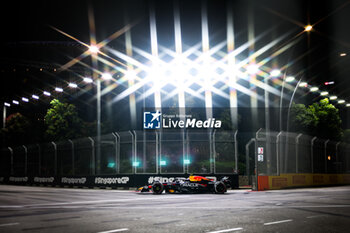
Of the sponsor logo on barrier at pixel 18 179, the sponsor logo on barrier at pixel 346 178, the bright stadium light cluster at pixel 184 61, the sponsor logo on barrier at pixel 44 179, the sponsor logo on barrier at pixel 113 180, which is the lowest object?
the sponsor logo on barrier at pixel 346 178

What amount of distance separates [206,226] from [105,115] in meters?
50.1

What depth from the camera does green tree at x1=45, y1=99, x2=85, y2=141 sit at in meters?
42.9

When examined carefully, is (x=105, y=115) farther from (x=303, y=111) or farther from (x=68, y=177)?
(x=303, y=111)

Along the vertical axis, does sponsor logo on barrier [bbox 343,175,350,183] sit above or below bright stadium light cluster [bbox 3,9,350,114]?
below

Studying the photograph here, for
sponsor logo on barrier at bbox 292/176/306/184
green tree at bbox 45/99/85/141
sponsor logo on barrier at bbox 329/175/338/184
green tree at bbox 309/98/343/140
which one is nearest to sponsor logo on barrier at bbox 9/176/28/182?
green tree at bbox 45/99/85/141

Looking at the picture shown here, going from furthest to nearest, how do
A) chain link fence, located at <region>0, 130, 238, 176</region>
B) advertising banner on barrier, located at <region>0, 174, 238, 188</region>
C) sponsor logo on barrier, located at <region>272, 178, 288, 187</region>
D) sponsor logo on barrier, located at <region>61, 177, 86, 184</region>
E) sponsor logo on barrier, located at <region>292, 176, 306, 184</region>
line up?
sponsor logo on barrier, located at <region>61, 177, 86, 184</region>
sponsor logo on barrier, located at <region>292, 176, 306, 184</region>
sponsor logo on barrier, located at <region>272, 178, 288, 187</region>
chain link fence, located at <region>0, 130, 238, 176</region>
advertising banner on barrier, located at <region>0, 174, 238, 188</region>

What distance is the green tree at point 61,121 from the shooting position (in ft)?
141

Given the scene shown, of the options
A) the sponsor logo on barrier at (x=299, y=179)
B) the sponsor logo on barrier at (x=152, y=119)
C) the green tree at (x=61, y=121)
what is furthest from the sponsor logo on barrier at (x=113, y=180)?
the green tree at (x=61, y=121)

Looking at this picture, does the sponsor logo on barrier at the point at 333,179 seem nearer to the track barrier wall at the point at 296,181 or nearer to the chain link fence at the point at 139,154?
the track barrier wall at the point at 296,181

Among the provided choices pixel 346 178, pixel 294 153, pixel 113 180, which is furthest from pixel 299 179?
pixel 113 180

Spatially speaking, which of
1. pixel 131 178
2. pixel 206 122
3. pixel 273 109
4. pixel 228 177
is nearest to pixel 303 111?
pixel 273 109

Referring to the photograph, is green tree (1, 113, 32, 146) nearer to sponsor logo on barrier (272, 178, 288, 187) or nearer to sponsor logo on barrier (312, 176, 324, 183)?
sponsor logo on barrier (272, 178, 288, 187)

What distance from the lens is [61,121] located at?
4284cm

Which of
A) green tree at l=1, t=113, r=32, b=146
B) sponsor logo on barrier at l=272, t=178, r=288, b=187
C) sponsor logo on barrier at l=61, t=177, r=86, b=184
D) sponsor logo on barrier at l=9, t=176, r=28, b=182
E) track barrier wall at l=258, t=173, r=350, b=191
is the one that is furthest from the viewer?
green tree at l=1, t=113, r=32, b=146
